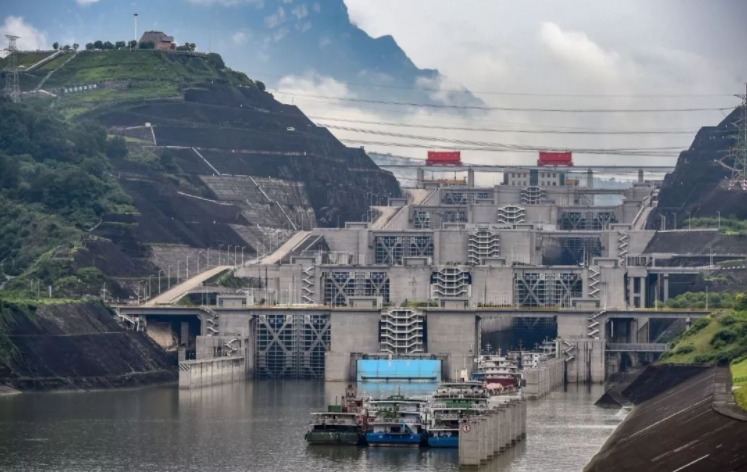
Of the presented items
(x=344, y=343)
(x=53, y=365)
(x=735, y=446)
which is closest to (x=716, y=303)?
(x=344, y=343)

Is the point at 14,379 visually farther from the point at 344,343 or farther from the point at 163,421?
the point at 344,343

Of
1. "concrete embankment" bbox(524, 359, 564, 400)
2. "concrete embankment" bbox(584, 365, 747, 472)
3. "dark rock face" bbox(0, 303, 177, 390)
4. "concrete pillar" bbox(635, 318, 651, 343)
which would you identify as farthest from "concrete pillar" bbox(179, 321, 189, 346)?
"concrete embankment" bbox(584, 365, 747, 472)

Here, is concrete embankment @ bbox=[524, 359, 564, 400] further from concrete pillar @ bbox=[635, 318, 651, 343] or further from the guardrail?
concrete pillar @ bbox=[635, 318, 651, 343]

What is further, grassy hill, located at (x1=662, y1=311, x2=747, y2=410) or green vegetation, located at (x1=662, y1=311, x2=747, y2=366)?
green vegetation, located at (x1=662, y1=311, x2=747, y2=366)

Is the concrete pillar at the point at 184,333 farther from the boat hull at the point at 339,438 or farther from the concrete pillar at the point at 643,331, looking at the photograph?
the boat hull at the point at 339,438

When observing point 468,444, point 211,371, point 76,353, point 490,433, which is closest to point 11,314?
point 76,353

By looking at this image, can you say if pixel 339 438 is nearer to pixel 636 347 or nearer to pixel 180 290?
pixel 636 347

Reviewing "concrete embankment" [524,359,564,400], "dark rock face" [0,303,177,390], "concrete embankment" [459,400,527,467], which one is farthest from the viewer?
"dark rock face" [0,303,177,390]
